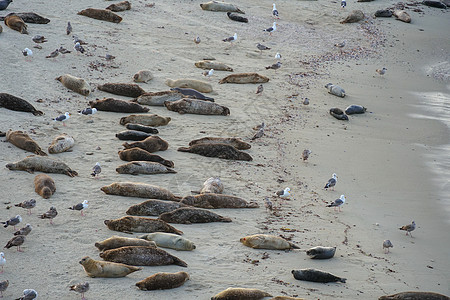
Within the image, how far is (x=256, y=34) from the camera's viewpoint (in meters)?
24.5

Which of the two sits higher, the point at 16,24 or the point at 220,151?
the point at 16,24

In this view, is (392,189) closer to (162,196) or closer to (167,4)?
(162,196)

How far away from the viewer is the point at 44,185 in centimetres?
1109

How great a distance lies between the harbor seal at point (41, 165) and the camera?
11883 mm

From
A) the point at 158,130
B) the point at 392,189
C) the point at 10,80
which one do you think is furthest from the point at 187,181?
the point at 10,80

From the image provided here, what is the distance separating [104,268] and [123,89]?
31.2 feet

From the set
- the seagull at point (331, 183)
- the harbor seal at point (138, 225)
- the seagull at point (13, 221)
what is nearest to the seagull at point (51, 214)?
the seagull at point (13, 221)

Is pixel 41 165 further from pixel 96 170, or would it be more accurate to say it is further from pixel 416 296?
pixel 416 296

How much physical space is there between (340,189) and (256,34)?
12542mm

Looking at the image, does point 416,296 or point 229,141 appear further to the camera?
point 229,141

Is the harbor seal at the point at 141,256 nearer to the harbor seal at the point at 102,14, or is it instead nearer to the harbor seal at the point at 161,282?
the harbor seal at the point at 161,282

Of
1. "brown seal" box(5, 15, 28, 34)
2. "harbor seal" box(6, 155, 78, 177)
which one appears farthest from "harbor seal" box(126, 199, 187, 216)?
"brown seal" box(5, 15, 28, 34)

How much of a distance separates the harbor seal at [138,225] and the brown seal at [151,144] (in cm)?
385

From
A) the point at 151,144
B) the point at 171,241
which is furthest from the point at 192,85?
the point at 171,241
